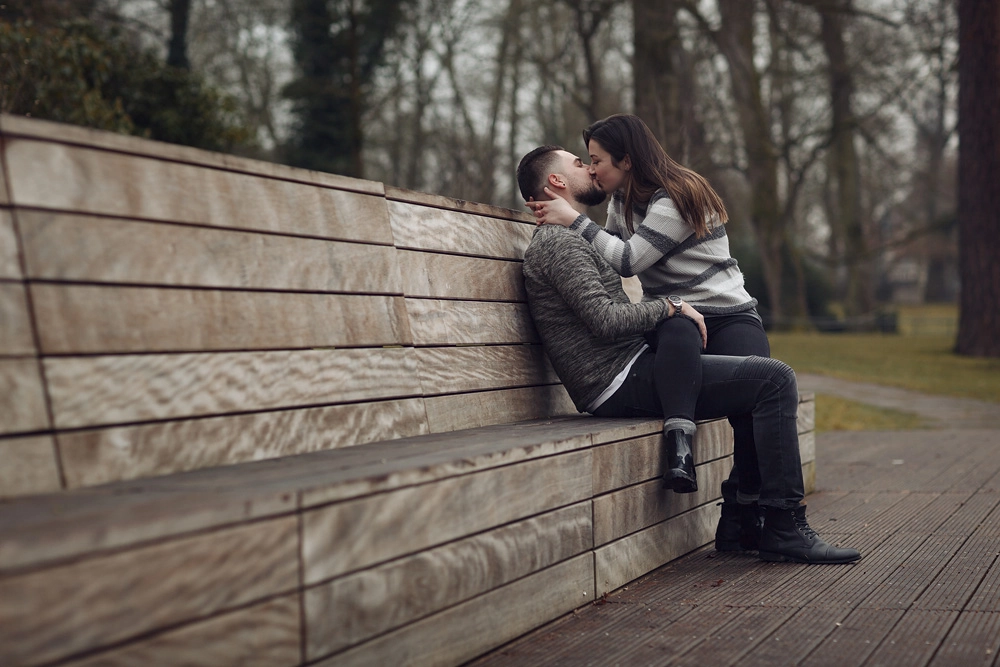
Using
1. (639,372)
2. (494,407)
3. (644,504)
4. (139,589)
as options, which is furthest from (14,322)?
(639,372)

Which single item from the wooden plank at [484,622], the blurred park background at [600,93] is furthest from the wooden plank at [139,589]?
the blurred park background at [600,93]

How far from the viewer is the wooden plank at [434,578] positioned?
1.96 meters

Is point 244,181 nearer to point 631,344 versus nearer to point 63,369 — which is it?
point 63,369

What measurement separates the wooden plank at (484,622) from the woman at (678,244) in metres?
0.95

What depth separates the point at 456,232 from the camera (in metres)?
3.55

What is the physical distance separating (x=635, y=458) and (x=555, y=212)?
1018 mm

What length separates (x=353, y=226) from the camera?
9.68ft

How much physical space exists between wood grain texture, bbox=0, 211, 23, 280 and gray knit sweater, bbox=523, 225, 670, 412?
1913mm

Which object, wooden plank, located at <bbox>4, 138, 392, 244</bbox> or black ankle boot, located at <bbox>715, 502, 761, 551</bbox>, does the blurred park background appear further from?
wooden plank, located at <bbox>4, 138, 392, 244</bbox>

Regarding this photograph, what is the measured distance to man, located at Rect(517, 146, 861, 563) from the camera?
342 centimetres

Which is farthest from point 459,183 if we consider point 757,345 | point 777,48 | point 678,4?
point 777,48

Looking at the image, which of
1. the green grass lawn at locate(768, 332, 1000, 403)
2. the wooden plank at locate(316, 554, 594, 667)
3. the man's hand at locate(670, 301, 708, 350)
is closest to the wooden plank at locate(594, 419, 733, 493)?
the wooden plank at locate(316, 554, 594, 667)

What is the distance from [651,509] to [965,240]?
14.3 m

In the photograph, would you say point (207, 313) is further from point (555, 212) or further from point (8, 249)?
point (555, 212)
